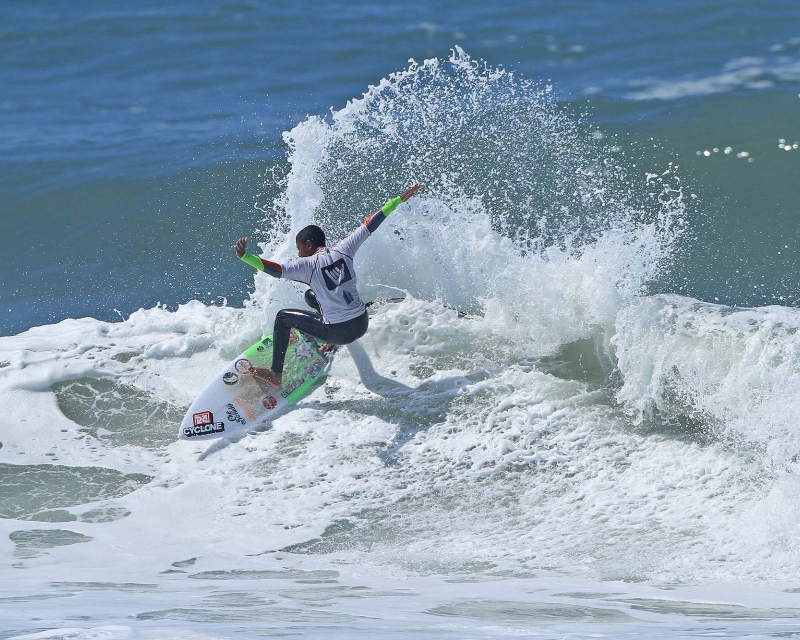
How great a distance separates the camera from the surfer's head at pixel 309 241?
785cm

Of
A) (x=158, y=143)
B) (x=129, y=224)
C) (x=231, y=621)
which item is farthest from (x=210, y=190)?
(x=231, y=621)

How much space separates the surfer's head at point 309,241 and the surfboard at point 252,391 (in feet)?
2.97

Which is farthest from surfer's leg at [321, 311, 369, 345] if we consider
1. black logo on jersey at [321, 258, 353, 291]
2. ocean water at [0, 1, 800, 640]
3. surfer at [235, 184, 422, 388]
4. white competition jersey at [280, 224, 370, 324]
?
ocean water at [0, 1, 800, 640]

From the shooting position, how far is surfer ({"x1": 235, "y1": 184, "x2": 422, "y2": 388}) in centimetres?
778

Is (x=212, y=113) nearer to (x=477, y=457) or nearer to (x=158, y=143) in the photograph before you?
(x=158, y=143)

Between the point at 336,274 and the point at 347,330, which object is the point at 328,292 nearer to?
the point at 336,274

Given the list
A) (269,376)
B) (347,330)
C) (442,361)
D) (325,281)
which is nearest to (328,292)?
(325,281)

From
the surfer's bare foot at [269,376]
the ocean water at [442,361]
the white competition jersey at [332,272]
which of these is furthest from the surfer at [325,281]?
the ocean water at [442,361]

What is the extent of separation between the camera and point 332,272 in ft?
25.6

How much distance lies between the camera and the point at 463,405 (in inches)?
313

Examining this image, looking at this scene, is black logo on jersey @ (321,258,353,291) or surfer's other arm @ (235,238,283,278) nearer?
surfer's other arm @ (235,238,283,278)

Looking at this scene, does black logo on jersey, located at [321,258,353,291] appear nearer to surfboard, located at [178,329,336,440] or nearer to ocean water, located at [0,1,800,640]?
surfboard, located at [178,329,336,440]

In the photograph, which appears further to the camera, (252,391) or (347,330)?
(252,391)

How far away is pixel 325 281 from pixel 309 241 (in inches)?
15.0
